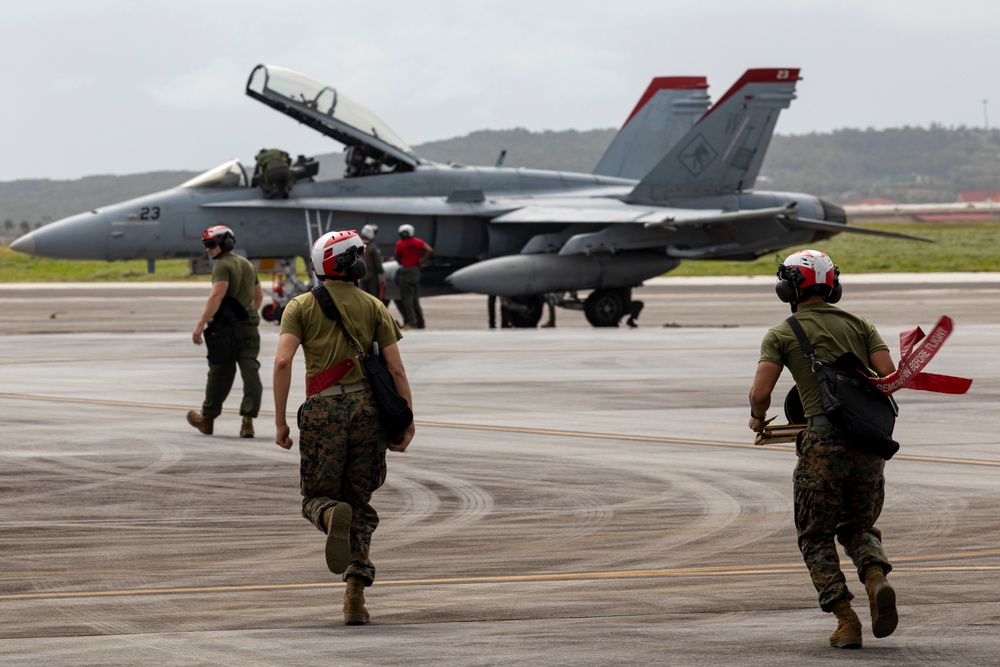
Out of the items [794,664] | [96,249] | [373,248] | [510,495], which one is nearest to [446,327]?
[373,248]

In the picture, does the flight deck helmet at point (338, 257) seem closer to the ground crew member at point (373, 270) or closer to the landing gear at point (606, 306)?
the ground crew member at point (373, 270)

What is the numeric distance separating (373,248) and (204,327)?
1079 centimetres

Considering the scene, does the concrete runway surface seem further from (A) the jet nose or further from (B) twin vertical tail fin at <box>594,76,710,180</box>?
(B) twin vertical tail fin at <box>594,76,710,180</box>

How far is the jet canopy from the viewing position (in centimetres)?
2494

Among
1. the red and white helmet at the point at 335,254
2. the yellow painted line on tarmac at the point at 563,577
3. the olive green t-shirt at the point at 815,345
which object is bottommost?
the yellow painted line on tarmac at the point at 563,577

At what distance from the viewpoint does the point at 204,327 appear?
12219mm

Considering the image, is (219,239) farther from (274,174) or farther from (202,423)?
(274,174)

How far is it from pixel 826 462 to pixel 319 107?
2047cm

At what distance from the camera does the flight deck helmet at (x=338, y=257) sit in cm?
661

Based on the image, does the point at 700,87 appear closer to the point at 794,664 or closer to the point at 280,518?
the point at 280,518

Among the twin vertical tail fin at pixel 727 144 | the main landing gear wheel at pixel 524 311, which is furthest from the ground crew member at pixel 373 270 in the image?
the twin vertical tail fin at pixel 727 144

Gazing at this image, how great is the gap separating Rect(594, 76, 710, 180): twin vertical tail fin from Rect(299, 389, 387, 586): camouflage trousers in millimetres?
26521

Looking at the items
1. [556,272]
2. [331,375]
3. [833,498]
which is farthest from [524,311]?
[833,498]

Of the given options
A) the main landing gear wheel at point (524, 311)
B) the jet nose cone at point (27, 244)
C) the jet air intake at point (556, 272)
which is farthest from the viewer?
the main landing gear wheel at point (524, 311)
